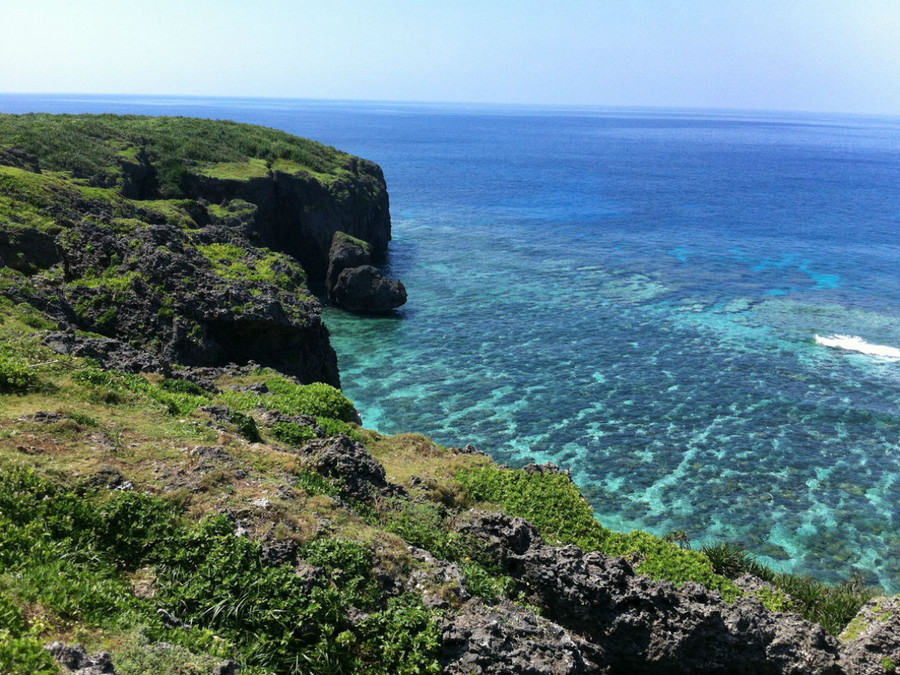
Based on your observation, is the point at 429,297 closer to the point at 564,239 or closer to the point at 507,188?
the point at 564,239

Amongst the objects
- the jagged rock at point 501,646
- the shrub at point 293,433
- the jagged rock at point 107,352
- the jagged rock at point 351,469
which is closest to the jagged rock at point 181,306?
the jagged rock at point 107,352

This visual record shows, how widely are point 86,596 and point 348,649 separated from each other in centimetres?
495

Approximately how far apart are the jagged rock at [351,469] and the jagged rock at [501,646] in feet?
19.0

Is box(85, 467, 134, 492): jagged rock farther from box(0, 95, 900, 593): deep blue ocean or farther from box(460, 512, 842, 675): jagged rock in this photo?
box(0, 95, 900, 593): deep blue ocean

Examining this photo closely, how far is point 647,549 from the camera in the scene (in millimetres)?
21328

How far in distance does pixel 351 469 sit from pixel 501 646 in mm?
7792

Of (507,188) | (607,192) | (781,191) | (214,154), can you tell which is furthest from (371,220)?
(781,191)

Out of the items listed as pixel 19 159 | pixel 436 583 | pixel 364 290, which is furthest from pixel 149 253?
pixel 364 290

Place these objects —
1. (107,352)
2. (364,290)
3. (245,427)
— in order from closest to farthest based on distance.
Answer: (245,427) < (107,352) < (364,290)

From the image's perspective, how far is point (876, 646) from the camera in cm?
1652

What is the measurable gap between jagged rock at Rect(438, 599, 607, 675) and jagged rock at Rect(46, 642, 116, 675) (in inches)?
246

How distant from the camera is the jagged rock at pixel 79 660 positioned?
8.74 m

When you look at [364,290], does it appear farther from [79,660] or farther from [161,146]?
[79,660]

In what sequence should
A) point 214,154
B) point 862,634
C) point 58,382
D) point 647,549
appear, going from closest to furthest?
point 862,634, point 58,382, point 647,549, point 214,154
